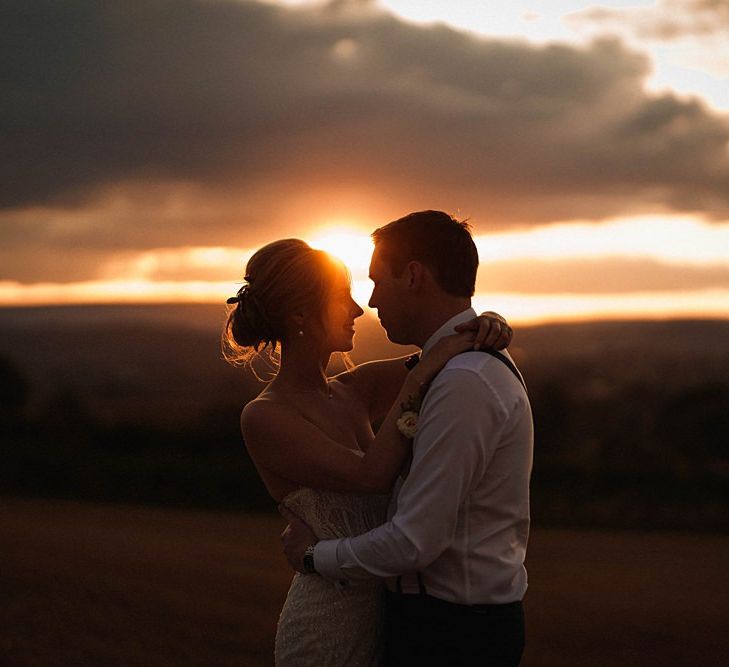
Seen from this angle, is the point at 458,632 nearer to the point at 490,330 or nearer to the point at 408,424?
the point at 408,424

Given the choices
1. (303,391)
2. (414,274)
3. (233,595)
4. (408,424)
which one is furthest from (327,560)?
(233,595)

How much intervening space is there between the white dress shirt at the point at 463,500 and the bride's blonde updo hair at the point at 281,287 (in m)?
0.91

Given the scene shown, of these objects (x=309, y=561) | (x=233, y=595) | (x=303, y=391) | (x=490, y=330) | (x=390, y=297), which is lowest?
(x=233, y=595)

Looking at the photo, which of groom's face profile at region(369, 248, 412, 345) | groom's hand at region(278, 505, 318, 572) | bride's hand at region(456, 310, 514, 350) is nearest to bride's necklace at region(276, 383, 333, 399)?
groom's hand at region(278, 505, 318, 572)

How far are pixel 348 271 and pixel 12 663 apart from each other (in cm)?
513

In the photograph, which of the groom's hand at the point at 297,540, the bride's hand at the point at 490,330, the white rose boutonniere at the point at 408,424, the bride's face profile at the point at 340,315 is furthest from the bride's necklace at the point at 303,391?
the bride's hand at the point at 490,330

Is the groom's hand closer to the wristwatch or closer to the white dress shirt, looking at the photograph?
the wristwatch

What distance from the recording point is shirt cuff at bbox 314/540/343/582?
10.2 feet

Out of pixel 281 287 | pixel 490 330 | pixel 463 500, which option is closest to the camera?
pixel 463 500

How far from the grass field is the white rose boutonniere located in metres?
5.02

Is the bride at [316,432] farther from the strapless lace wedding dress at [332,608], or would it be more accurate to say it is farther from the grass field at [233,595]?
the grass field at [233,595]

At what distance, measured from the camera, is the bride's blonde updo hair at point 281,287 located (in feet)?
12.1

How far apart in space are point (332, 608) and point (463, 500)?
2.65 ft

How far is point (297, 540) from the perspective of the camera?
342cm
